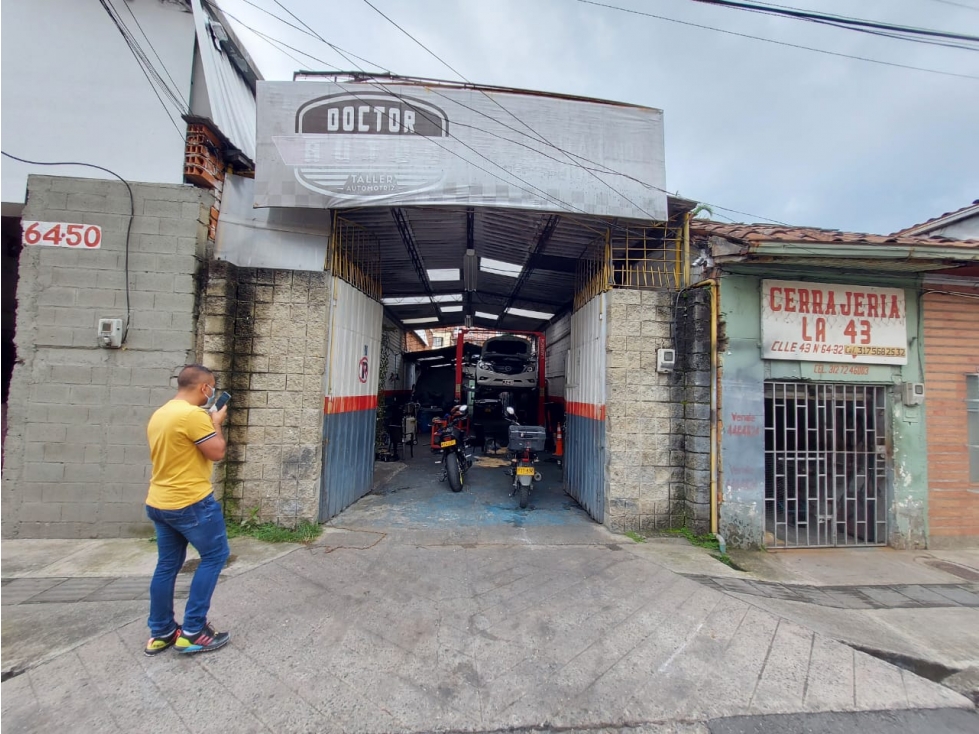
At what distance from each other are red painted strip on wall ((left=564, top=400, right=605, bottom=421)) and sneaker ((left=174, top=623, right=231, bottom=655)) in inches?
169

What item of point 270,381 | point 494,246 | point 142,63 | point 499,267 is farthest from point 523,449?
point 142,63

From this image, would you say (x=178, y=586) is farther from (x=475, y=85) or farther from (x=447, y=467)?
(x=475, y=85)

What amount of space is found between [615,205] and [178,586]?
5.61 m

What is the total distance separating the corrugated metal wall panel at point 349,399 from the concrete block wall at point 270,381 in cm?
20

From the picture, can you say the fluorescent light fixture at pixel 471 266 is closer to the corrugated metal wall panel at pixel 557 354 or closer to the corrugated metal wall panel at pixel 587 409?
the corrugated metal wall panel at pixel 587 409

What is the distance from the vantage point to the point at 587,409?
613cm

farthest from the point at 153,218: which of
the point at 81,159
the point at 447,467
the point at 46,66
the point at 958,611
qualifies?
the point at 958,611

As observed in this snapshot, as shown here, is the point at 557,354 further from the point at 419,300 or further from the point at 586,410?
the point at 586,410

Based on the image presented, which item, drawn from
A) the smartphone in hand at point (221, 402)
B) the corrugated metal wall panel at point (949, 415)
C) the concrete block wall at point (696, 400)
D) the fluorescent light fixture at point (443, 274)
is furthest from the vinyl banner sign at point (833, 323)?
the smartphone in hand at point (221, 402)

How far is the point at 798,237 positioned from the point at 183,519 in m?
6.65

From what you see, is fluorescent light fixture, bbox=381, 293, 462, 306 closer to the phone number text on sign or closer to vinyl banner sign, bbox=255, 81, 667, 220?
vinyl banner sign, bbox=255, 81, 667, 220

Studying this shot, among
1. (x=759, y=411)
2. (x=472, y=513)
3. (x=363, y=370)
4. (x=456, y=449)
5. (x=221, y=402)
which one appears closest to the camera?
(x=221, y=402)

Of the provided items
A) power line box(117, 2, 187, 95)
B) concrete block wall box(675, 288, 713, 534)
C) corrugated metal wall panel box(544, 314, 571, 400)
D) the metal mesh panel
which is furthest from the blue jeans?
corrugated metal wall panel box(544, 314, 571, 400)

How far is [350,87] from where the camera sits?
15.7 feet
